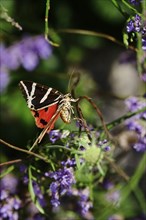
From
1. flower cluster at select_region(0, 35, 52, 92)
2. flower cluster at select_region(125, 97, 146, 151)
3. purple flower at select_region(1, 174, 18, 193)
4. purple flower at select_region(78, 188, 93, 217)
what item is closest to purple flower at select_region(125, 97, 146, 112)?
flower cluster at select_region(125, 97, 146, 151)

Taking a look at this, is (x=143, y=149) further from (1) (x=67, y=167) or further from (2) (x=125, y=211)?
(2) (x=125, y=211)

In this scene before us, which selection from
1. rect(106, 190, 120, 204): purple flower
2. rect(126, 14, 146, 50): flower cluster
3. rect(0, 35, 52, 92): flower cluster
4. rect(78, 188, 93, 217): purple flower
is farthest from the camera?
rect(0, 35, 52, 92): flower cluster

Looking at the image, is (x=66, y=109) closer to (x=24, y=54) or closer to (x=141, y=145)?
(x=141, y=145)

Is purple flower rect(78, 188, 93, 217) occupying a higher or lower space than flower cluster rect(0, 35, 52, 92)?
lower

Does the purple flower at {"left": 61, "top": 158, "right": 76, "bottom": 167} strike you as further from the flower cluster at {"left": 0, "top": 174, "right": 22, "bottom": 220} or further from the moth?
the flower cluster at {"left": 0, "top": 174, "right": 22, "bottom": 220}

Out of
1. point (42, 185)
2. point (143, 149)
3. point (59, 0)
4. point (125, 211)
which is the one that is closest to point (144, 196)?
point (125, 211)

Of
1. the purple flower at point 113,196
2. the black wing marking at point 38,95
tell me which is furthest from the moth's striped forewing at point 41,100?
the purple flower at point 113,196
